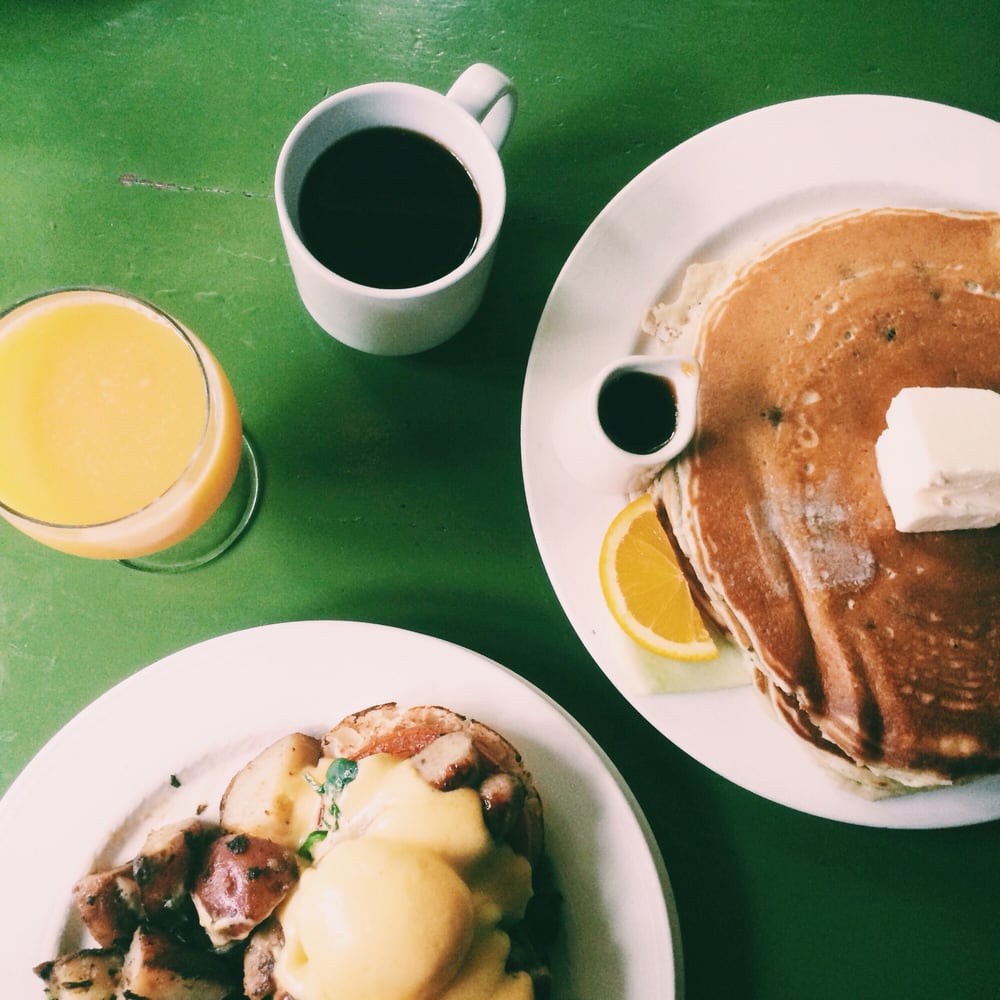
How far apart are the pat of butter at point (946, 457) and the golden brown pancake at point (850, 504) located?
5 centimetres

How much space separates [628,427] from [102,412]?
65cm

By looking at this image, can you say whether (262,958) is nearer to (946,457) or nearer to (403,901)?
(403,901)

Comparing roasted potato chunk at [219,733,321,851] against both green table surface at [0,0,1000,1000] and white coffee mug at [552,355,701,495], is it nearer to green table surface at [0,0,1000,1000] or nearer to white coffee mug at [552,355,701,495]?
green table surface at [0,0,1000,1000]

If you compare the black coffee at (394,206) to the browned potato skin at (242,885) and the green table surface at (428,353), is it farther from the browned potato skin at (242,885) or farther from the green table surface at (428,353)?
the browned potato skin at (242,885)

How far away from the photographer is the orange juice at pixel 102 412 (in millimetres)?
988

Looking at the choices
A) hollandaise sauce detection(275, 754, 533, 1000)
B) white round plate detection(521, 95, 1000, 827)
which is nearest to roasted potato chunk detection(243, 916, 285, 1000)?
hollandaise sauce detection(275, 754, 533, 1000)

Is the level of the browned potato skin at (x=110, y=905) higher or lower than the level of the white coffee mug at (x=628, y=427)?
lower

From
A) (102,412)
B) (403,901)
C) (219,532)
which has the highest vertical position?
(102,412)

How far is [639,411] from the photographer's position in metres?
1.06

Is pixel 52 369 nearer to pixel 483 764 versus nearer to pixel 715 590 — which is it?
pixel 483 764

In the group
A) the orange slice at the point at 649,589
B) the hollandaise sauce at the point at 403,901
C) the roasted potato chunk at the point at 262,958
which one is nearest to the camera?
the hollandaise sauce at the point at 403,901

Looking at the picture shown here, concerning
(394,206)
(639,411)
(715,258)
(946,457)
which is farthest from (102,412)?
(946,457)

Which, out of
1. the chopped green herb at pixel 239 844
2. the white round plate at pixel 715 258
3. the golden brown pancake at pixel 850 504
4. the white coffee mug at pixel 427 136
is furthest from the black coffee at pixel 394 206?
the chopped green herb at pixel 239 844

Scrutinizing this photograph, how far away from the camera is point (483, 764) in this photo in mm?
986
